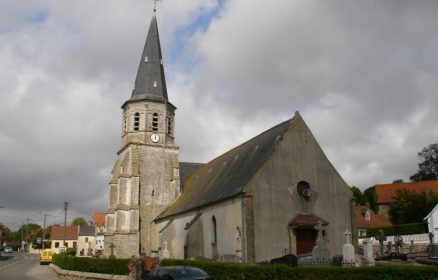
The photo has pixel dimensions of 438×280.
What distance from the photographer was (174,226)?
32.5 metres

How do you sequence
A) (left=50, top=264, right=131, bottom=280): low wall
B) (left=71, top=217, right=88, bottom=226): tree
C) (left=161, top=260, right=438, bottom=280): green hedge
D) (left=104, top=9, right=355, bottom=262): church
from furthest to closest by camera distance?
(left=71, top=217, right=88, bottom=226): tree, (left=104, top=9, right=355, bottom=262): church, (left=50, top=264, right=131, bottom=280): low wall, (left=161, top=260, right=438, bottom=280): green hedge

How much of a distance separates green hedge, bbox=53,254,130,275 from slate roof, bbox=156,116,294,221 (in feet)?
20.7

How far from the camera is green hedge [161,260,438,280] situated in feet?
41.5

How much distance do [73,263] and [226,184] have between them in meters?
10.3

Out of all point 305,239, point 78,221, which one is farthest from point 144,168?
point 78,221

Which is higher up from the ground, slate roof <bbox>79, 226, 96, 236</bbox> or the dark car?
slate roof <bbox>79, 226, 96, 236</bbox>

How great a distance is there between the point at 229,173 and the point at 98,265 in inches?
365

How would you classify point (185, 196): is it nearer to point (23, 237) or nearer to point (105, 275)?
point (105, 275)

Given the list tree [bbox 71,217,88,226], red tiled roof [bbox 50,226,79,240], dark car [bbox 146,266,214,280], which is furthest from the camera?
tree [bbox 71,217,88,226]

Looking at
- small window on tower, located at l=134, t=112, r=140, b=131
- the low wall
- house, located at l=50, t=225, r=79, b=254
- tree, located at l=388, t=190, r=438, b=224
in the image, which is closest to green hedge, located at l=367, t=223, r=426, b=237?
tree, located at l=388, t=190, r=438, b=224

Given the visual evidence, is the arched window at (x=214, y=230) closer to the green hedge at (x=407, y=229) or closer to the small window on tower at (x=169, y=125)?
the small window on tower at (x=169, y=125)

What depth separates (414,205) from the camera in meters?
46.1

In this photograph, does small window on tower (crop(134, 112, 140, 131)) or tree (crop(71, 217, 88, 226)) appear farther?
tree (crop(71, 217, 88, 226))

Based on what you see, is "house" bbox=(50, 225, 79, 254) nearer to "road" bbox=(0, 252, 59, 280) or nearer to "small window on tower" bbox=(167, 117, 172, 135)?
"road" bbox=(0, 252, 59, 280)
